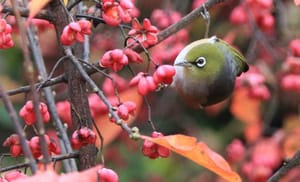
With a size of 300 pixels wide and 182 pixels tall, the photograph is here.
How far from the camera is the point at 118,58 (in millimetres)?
1615

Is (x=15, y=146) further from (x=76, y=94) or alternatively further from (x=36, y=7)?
(x=36, y=7)

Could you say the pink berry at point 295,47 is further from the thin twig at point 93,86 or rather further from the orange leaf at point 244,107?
the thin twig at point 93,86

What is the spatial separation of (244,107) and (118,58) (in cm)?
159

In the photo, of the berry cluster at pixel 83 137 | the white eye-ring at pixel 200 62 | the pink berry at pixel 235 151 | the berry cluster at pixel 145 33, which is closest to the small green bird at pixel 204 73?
the white eye-ring at pixel 200 62

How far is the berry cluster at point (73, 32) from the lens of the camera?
1.54 metres

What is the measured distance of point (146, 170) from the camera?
3.62 meters

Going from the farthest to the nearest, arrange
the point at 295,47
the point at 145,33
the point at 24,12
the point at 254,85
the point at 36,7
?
the point at 254,85, the point at 295,47, the point at 145,33, the point at 24,12, the point at 36,7

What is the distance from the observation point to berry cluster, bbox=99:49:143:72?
63.6 inches

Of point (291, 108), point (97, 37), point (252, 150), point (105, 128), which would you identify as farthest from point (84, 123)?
point (291, 108)

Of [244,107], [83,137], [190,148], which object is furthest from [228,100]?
[190,148]

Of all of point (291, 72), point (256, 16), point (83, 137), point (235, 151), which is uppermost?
point (256, 16)

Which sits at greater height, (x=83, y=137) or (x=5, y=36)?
(x=5, y=36)

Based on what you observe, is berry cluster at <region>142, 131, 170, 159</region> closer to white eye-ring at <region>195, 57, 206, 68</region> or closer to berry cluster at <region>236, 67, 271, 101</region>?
white eye-ring at <region>195, 57, 206, 68</region>

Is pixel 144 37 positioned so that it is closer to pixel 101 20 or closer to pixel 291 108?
pixel 101 20
